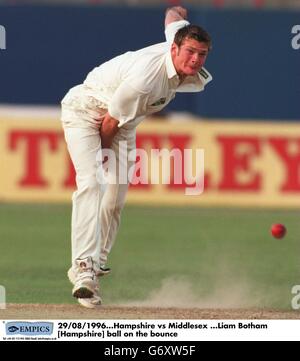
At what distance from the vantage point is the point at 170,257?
1425 centimetres

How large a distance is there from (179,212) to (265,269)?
5.98 m

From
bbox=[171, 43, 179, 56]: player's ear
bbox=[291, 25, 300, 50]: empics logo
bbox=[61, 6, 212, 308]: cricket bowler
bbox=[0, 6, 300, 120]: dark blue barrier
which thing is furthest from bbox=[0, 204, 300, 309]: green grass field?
bbox=[291, 25, 300, 50]: empics logo

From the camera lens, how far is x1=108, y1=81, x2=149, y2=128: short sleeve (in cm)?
926

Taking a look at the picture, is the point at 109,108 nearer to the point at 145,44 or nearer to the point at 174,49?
the point at 174,49

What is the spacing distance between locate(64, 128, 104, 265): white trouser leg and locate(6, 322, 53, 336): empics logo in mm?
1204

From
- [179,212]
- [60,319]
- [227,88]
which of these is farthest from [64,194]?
[60,319]

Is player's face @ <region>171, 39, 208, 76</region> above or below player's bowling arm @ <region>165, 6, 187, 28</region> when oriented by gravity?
below

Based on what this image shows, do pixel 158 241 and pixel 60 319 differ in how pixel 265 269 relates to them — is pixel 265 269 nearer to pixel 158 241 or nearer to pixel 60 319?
pixel 158 241

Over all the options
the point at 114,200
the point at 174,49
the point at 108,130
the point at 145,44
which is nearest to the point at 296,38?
the point at 145,44

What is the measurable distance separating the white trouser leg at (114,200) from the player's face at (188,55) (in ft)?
3.65

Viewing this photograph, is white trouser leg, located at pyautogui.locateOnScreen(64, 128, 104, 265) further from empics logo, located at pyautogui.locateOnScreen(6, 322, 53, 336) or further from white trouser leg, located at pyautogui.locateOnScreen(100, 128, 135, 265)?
empics logo, located at pyautogui.locateOnScreen(6, 322, 53, 336)

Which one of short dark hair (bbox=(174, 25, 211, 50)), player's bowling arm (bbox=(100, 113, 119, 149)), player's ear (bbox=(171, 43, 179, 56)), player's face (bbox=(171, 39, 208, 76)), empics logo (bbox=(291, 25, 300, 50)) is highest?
empics logo (bbox=(291, 25, 300, 50))

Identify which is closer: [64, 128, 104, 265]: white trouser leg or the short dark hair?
the short dark hair

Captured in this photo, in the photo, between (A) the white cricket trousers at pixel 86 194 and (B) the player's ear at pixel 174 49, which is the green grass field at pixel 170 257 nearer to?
(A) the white cricket trousers at pixel 86 194
